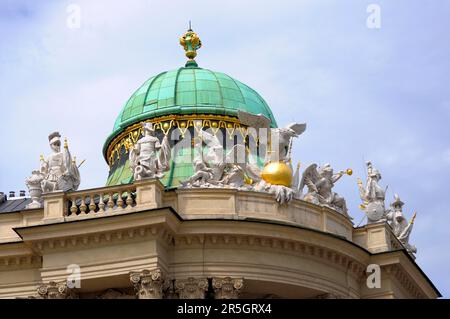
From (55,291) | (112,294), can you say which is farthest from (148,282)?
(55,291)

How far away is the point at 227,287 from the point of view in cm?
3994

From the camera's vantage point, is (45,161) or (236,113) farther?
(236,113)

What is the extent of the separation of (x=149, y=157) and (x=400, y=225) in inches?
373

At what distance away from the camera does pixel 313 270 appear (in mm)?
41500

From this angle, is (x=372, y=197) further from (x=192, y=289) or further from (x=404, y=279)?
(x=192, y=289)

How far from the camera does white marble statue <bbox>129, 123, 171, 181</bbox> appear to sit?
40.9 metres

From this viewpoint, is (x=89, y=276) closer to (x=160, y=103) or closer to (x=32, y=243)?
(x=32, y=243)

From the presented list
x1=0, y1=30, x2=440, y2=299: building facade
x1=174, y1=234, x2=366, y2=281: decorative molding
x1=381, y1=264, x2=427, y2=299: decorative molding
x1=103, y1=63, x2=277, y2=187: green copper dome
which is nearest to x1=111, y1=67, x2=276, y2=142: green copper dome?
x1=103, y1=63, x2=277, y2=187: green copper dome

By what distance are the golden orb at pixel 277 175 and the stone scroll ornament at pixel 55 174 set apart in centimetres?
528

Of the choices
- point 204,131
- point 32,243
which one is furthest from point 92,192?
point 204,131

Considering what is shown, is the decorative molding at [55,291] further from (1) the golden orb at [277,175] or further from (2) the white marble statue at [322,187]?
(2) the white marble statue at [322,187]
